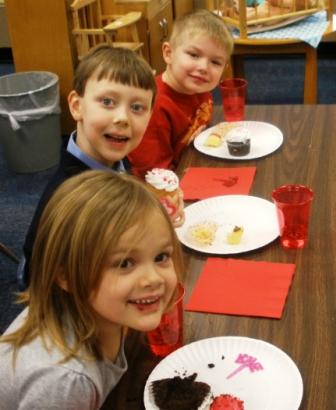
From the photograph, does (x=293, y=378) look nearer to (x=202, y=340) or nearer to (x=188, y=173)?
(x=202, y=340)

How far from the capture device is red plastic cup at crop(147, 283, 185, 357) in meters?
1.09

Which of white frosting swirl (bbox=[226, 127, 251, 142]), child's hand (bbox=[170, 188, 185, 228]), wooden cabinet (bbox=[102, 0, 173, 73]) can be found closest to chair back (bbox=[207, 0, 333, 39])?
wooden cabinet (bbox=[102, 0, 173, 73])

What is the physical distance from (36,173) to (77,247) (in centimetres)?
275

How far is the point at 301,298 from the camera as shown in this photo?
3.95 feet

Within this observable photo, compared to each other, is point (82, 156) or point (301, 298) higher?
point (82, 156)

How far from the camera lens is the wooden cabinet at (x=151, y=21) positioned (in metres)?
3.93

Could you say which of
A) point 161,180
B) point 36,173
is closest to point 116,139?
point 161,180

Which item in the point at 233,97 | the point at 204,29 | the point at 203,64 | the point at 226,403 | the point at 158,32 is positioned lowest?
the point at 158,32

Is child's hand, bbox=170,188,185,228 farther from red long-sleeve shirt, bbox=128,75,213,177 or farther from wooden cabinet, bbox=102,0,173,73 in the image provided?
wooden cabinet, bbox=102,0,173,73

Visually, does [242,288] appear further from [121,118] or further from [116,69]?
[116,69]

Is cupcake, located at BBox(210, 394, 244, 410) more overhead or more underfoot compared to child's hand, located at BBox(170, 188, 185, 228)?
more underfoot

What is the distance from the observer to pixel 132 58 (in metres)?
1.55

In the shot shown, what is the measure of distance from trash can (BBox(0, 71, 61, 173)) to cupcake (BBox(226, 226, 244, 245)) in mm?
2212

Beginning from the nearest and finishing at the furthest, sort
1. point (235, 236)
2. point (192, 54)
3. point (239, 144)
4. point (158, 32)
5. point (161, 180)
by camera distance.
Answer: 1. point (161, 180)
2. point (235, 236)
3. point (239, 144)
4. point (192, 54)
5. point (158, 32)
